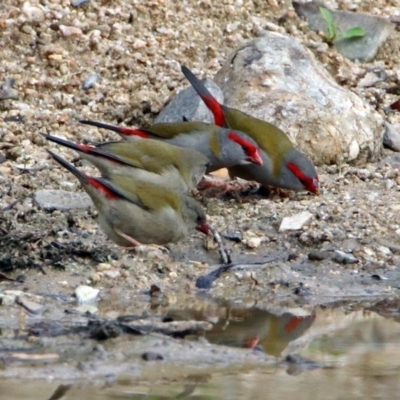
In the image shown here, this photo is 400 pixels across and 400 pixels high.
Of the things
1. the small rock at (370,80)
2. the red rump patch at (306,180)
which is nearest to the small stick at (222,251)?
the red rump patch at (306,180)

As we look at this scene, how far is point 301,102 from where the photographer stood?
9.04 metres

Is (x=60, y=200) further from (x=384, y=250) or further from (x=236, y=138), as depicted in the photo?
(x=384, y=250)

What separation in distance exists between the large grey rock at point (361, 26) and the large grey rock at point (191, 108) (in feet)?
6.48

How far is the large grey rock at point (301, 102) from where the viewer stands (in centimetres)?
900

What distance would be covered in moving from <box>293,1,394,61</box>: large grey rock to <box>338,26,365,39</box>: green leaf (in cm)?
4

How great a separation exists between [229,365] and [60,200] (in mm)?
2841

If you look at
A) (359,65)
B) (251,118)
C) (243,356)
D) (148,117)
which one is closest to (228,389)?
(243,356)

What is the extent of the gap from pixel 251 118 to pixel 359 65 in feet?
7.26

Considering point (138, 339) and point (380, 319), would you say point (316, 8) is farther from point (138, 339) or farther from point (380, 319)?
point (138, 339)

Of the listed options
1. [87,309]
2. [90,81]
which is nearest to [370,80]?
[90,81]

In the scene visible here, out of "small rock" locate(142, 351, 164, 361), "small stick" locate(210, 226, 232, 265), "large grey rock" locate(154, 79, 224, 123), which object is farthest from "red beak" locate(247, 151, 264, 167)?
"small rock" locate(142, 351, 164, 361)

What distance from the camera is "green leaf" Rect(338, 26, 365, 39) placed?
10.7 meters

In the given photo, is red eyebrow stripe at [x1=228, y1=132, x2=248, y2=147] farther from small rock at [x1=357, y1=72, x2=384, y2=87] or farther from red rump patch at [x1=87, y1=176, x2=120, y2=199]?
small rock at [x1=357, y1=72, x2=384, y2=87]

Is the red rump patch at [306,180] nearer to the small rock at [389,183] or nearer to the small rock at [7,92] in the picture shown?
the small rock at [389,183]
